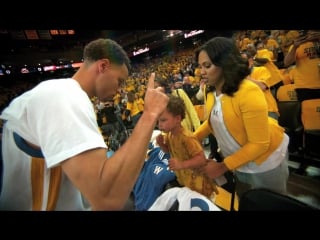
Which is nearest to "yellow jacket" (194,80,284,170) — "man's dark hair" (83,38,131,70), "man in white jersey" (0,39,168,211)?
"man in white jersey" (0,39,168,211)

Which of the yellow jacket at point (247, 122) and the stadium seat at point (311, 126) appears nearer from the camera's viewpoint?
the yellow jacket at point (247, 122)

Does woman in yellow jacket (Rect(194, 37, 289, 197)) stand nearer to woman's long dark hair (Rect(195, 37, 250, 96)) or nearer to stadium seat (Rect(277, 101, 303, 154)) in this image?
woman's long dark hair (Rect(195, 37, 250, 96))

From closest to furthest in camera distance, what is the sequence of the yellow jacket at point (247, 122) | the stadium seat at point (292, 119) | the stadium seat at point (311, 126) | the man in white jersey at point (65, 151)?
1. the man in white jersey at point (65, 151)
2. the yellow jacket at point (247, 122)
3. the stadium seat at point (311, 126)
4. the stadium seat at point (292, 119)

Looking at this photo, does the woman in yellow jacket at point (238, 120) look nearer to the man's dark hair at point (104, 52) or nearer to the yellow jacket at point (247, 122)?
the yellow jacket at point (247, 122)

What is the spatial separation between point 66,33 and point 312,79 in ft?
6.37

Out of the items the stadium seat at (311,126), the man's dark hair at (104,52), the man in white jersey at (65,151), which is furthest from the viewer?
the stadium seat at (311,126)

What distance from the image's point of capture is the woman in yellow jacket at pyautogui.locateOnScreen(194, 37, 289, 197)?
3.52ft

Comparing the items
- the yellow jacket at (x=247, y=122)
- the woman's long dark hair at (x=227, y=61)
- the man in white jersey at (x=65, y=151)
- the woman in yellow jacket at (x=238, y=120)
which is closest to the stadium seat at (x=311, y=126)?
the woman in yellow jacket at (x=238, y=120)

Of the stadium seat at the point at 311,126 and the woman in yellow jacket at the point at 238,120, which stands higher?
the woman in yellow jacket at the point at 238,120

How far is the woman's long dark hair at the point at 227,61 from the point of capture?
1099mm

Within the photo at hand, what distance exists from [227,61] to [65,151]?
0.82 metres

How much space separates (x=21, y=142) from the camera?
2.36 ft
